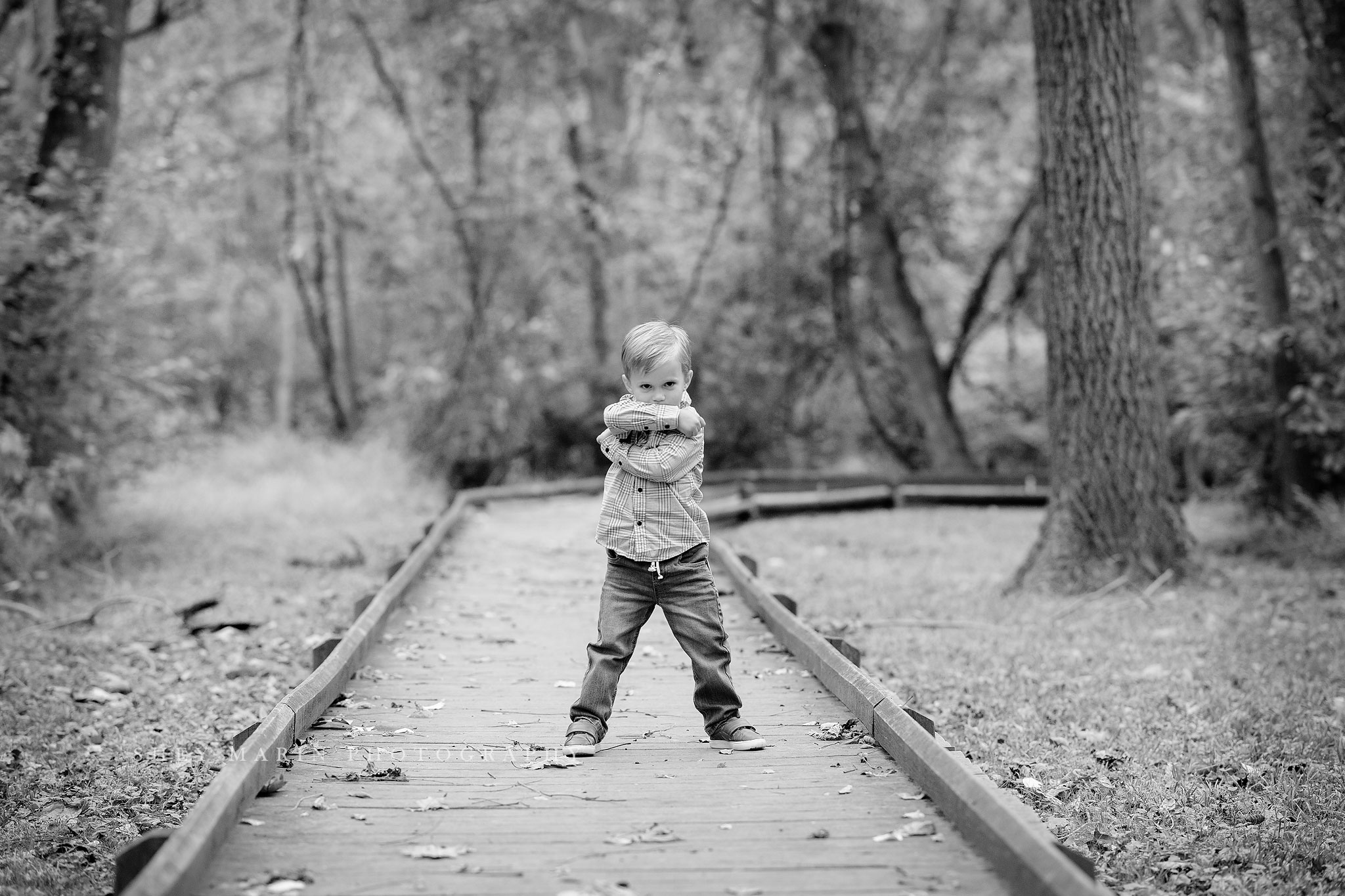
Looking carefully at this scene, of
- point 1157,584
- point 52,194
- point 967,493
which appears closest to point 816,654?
point 1157,584

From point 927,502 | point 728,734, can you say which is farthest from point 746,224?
point 728,734

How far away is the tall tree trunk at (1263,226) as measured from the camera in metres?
12.2

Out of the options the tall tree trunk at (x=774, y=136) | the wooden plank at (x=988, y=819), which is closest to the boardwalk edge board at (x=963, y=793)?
the wooden plank at (x=988, y=819)

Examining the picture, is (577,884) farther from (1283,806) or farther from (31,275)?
(31,275)

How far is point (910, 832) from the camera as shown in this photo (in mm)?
4059

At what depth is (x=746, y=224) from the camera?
71.2ft

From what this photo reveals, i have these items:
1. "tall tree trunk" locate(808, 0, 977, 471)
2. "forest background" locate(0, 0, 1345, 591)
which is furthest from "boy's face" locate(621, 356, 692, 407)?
"tall tree trunk" locate(808, 0, 977, 471)

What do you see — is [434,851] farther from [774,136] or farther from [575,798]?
[774,136]

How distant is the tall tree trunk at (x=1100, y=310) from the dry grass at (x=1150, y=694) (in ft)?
1.57

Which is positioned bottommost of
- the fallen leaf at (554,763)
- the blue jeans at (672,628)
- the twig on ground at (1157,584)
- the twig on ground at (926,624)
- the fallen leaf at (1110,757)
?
the twig on ground at (926,624)

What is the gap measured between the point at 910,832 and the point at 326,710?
2765 mm

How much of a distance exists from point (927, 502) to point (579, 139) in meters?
8.66

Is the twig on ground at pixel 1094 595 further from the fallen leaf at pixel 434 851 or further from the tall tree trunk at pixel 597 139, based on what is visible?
the tall tree trunk at pixel 597 139

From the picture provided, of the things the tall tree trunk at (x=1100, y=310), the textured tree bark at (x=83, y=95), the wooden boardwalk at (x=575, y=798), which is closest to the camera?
the wooden boardwalk at (x=575, y=798)
